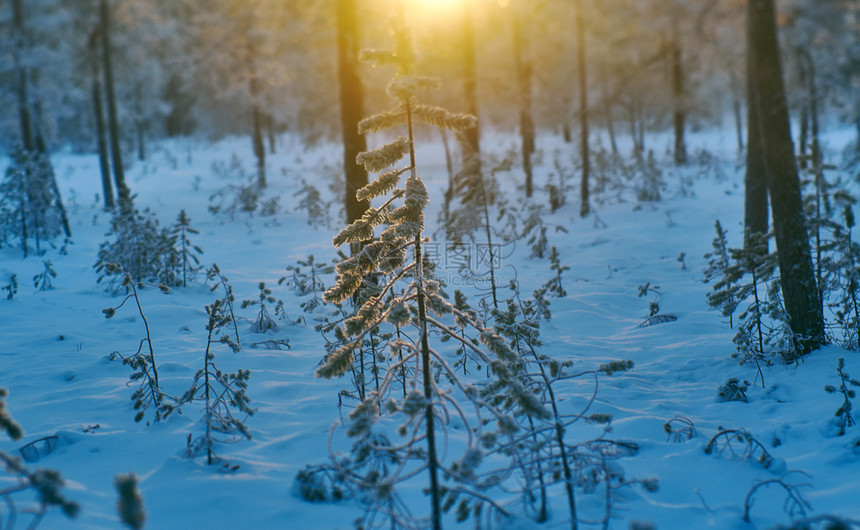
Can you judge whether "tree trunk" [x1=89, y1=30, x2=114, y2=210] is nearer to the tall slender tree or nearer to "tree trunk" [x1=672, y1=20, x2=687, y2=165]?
the tall slender tree

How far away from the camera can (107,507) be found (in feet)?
10.3

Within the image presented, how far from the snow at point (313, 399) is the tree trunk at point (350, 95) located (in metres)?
1.84

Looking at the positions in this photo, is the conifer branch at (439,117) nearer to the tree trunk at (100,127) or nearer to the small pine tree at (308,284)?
the small pine tree at (308,284)

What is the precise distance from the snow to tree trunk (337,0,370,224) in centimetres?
184

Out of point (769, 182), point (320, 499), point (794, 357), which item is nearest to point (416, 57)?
point (320, 499)

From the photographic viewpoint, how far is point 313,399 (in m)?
4.76

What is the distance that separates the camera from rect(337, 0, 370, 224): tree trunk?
7.87 metres

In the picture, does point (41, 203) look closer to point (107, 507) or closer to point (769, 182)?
point (107, 507)

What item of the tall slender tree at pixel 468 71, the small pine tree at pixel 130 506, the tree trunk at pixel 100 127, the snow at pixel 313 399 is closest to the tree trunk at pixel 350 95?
the snow at pixel 313 399

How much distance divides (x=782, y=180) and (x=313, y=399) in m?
4.47

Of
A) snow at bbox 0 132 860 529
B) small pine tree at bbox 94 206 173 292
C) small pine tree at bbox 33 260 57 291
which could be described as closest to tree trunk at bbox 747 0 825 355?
snow at bbox 0 132 860 529

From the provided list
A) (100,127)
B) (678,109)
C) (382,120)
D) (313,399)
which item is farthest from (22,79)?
(678,109)

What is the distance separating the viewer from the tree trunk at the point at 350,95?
310 inches

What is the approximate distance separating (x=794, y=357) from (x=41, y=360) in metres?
6.82
